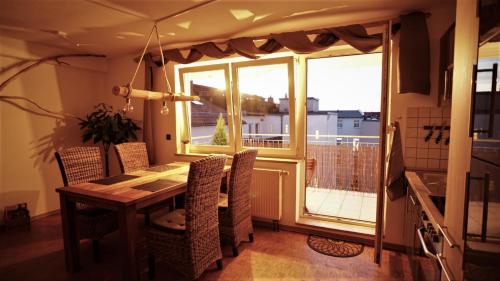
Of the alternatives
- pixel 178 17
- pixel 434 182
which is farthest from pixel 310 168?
pixel 178 17

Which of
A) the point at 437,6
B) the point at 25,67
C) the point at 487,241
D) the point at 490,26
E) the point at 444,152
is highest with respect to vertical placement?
the point at 437,6

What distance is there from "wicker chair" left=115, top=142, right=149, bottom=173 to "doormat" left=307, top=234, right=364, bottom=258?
7.20 feet

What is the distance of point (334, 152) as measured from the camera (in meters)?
4.51

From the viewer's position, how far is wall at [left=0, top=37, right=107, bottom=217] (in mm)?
3207

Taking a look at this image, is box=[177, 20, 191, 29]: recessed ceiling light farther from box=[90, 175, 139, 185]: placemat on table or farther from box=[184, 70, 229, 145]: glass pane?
box=[90, 175, 139, 185]: placemat on table

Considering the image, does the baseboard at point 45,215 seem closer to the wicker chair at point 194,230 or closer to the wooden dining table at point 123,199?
the wooden dining table at point 123,199

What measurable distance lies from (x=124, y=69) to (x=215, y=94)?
5.45 feet

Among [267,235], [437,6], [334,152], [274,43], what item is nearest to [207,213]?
[267,235]

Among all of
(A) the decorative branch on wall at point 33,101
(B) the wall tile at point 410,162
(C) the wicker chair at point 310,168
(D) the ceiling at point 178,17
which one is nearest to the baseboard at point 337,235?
(B) the wall tile at point 410,162

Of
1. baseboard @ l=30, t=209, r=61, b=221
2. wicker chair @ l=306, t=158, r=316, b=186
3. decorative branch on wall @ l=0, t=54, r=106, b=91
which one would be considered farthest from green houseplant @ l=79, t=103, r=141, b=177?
wicker chair @ l=306, t=158, r=316, b=186

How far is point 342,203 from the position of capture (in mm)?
4000

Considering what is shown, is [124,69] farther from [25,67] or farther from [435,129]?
[435,129]

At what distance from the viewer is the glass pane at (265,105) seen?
A: 3234 mm

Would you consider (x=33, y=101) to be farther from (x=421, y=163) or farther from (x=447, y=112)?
(x=447, y=112)
